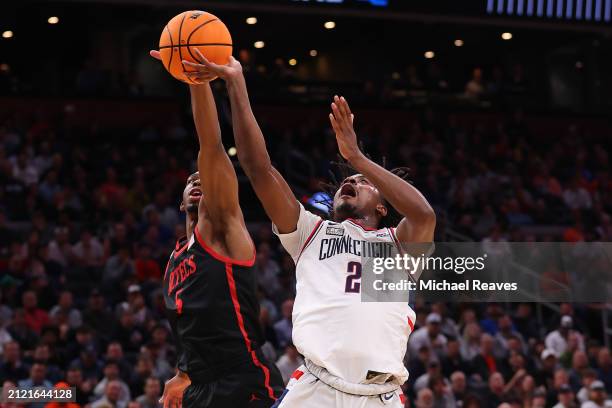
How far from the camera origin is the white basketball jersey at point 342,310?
4.62 meters

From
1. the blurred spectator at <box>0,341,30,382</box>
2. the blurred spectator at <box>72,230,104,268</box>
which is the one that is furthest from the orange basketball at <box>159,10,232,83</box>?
the blurred spectator at <box>72,230,104,268</box>

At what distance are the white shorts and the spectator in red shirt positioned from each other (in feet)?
23.8

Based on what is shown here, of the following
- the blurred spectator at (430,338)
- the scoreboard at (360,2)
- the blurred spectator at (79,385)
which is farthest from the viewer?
the scoreboard at (360,2)

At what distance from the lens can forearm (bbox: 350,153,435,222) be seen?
4.54m

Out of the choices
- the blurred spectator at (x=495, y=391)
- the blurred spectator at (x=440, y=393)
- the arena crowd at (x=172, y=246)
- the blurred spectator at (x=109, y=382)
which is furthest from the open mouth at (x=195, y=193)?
the blurred spectator at (x=495, y=391)

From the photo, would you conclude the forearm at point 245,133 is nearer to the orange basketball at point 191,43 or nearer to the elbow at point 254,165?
the elbow at point 254,165

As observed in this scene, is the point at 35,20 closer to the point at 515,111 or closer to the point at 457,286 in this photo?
the point at 515,111

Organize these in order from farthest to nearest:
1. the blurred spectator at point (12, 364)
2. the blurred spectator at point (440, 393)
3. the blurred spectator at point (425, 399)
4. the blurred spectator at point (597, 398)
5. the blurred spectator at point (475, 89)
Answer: the blurred spectator at point (475, 89)
the blurred spectator at point (597, 398)
the blurred spectator at point (440, 393)
the blurred spectator at point (425, 399)
the blurred spectator at point (12, 364)

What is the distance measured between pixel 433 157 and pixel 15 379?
928 centimetres

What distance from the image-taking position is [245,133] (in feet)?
15.2

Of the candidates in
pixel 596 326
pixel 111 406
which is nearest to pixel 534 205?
pixel 596 326

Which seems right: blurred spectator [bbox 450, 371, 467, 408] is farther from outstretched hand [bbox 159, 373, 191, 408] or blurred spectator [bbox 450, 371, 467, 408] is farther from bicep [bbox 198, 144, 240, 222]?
bicep [bbox 198, 144, 240, 222]

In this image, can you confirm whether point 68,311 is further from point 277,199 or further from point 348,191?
point 277,199

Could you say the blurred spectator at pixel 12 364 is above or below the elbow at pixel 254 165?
below
